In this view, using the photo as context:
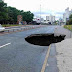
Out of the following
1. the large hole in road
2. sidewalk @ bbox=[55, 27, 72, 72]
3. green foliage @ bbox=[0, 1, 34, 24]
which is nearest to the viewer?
sidewalk @ bbox=[55, 27, 72, 72]

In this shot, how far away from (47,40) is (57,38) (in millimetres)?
2597

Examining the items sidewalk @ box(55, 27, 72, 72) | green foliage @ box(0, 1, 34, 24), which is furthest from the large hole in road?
green foliage @ box(0, 1, 34, 24)

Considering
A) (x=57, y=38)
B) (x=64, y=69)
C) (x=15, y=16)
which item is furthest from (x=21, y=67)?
(x=15, y=16)

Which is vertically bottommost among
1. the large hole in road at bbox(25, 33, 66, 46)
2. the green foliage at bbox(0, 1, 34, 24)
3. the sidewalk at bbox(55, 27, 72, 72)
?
the large hole in road at bbox(25, 33, 66, 46)

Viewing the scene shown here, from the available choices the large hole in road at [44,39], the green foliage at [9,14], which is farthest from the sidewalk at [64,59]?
the green foliage at [9,14]

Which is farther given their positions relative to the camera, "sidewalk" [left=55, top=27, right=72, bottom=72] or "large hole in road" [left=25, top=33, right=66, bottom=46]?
"large hole in road" [left=25, top=33, right=66, bottom=46]

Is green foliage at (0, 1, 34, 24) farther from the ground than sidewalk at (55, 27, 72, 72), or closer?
farther from the ground

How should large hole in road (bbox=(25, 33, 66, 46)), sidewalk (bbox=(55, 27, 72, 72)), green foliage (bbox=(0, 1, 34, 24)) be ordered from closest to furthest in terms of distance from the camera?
sidewalk (bbox=(55, 27, 72, 72)) < large hole in road (bbox=(25, 33, 66, 46)) < green foliage (bbox=(0, 1, 34, 24))

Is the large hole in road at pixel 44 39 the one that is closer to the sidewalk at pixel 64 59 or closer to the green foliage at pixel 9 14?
the sidewalk at pixel 64 59

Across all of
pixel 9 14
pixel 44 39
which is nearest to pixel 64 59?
pixel 44 39

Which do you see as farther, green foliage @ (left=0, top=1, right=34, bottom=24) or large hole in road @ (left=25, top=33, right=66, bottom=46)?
green foliage @ (left=0, top=1, right=34, bottom=24)

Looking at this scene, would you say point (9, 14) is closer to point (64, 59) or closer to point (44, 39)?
point (44, 39)

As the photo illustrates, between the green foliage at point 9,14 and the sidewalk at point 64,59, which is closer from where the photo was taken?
the sidewalk at point 64,59

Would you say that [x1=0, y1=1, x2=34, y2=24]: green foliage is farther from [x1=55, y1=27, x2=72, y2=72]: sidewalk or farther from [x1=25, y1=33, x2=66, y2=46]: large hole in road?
[x1=55, y1=27, x2=72, y2=72]: sidewalk
